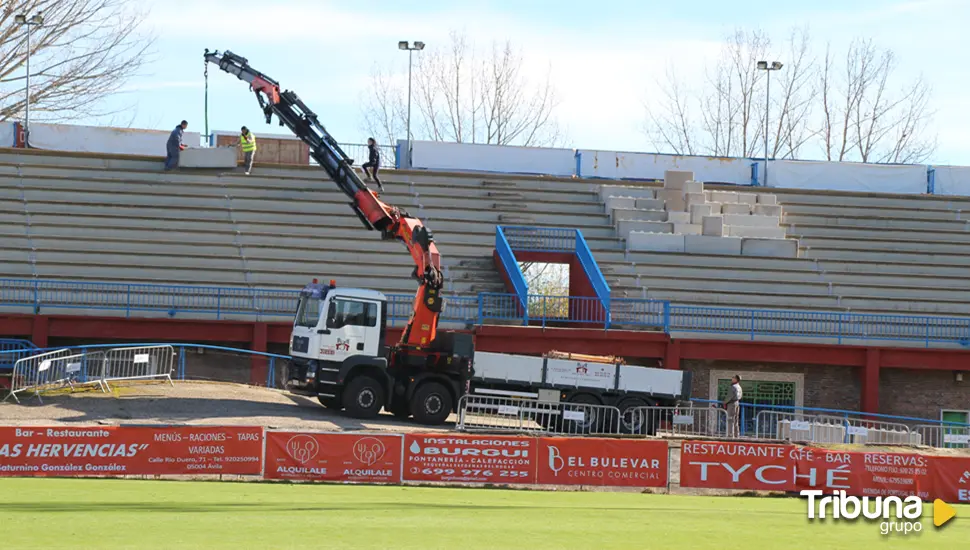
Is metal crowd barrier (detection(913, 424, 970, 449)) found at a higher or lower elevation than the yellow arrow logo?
lower

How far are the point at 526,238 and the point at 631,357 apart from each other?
18.6 feet

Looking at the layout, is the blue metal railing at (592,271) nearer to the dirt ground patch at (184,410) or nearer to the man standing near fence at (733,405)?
the man standing near fence at (733,405)

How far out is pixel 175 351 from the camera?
31156 mm

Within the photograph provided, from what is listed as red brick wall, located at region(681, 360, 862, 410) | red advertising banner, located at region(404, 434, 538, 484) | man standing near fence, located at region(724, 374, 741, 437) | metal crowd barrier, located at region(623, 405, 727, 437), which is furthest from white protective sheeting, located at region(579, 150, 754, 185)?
red advertising banner, located at region(404, 434, 538, 484)

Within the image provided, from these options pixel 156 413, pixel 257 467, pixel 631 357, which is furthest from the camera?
pixel 631 357

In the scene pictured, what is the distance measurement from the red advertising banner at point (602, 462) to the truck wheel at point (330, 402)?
23.6 feet

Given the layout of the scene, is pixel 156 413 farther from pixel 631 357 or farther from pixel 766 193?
pixel 766 193

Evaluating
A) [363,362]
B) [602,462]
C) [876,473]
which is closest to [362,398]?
[363,362]

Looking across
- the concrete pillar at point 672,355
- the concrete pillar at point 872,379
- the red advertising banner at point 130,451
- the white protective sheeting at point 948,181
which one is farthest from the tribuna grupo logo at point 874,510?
the white protective sheeting at point 948,181

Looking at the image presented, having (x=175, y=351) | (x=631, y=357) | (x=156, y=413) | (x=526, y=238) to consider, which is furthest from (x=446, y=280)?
(x=156, y=413)

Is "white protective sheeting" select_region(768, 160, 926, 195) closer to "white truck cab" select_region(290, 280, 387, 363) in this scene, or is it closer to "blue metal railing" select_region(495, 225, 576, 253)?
"blue metal railing" select_region(495, 225, 576, 253)

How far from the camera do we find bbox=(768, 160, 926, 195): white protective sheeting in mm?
44625

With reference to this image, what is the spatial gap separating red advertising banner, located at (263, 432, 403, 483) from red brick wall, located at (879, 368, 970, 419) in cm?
1850

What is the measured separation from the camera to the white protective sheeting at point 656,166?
1742 inches
